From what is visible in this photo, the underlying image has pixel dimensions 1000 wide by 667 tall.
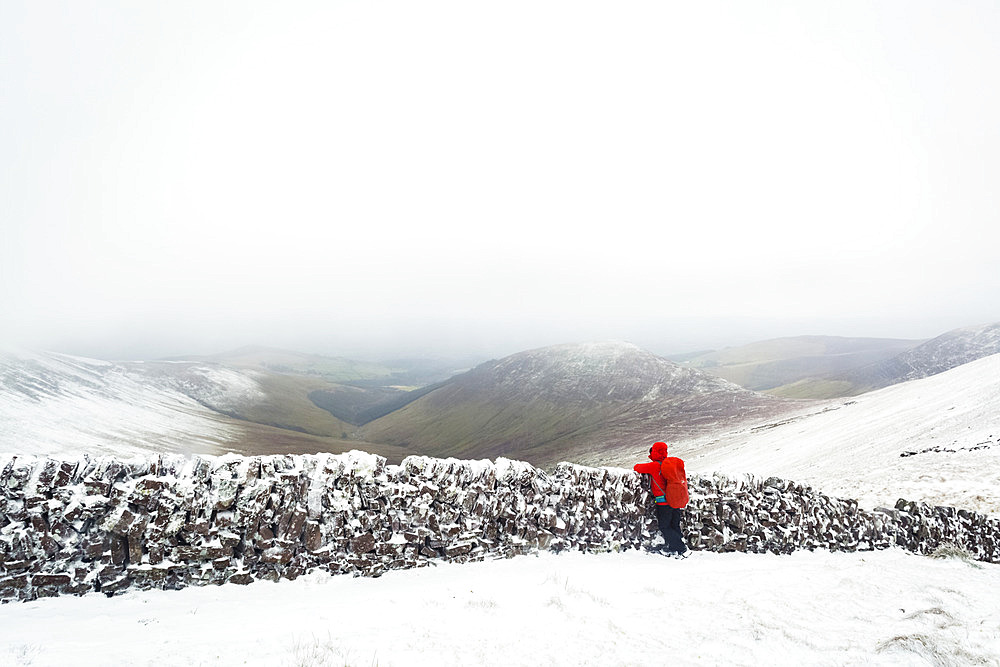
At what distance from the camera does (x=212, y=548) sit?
6.55m

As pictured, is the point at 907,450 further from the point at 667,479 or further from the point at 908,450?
the point at 667,479

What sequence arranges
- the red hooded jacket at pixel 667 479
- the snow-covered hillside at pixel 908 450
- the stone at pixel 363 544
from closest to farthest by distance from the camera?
the stone at pixel 363 544 < the red hooded jacket at pixel 667 479 < the snow-covered hillside at pixel 908 450

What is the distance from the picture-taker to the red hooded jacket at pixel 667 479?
870cm

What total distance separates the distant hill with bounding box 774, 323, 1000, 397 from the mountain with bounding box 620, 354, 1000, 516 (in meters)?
147

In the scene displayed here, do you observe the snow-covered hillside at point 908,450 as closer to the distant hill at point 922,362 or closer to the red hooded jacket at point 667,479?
the red hooded jacket at point 667,479

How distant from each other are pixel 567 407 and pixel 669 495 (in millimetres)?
112265

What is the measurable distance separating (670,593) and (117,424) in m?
107

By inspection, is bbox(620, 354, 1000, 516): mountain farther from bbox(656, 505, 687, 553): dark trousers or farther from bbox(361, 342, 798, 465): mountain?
bbox(361, 342, 798, 465): mountain

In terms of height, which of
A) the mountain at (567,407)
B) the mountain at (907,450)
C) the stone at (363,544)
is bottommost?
the mountain at (567,407)

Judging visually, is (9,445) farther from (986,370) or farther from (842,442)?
(986,370)

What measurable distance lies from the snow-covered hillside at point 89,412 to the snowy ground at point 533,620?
177 feet

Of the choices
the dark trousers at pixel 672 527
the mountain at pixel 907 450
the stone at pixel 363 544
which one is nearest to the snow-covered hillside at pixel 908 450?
the mountain at pixel 907 450

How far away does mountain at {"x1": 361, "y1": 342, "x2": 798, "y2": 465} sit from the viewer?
3201 inches

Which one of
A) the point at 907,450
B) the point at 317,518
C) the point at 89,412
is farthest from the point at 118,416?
the point at 907,450
